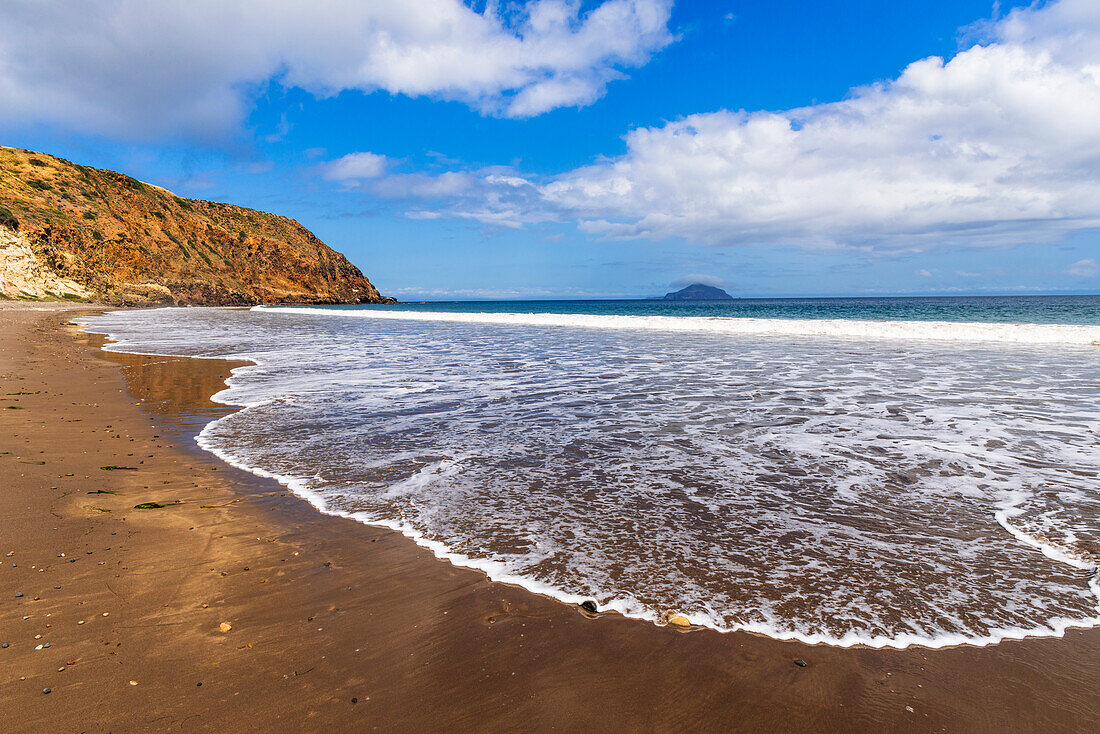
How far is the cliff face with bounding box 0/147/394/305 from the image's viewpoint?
174 feet

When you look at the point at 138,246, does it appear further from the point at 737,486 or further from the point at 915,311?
the point at 915,311

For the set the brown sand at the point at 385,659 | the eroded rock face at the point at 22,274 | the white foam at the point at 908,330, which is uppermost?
the eroded rock face at the point at 22,274

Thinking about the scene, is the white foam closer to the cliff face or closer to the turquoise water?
the turquoise water

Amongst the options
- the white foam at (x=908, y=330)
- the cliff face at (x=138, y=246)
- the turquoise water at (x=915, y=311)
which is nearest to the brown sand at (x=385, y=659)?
the white foam at (x=908, y=330)

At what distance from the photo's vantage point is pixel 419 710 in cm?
216

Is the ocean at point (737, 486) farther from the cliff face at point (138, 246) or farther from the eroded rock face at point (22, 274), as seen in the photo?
the cliff face at point (138, 246)

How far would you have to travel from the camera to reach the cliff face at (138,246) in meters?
53.0

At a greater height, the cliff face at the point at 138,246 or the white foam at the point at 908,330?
the cliff face at the point at 138,246

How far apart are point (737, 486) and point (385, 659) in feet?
10.7

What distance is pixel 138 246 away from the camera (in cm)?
6931

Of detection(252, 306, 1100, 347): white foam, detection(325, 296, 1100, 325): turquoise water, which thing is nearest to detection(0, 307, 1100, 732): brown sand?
detection(252, 306, 1100, 347): white foam

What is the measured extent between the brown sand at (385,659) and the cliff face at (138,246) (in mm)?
61651

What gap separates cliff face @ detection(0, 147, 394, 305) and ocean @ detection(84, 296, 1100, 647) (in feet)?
195

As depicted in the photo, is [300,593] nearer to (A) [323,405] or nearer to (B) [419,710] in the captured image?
(B) [419,710]
